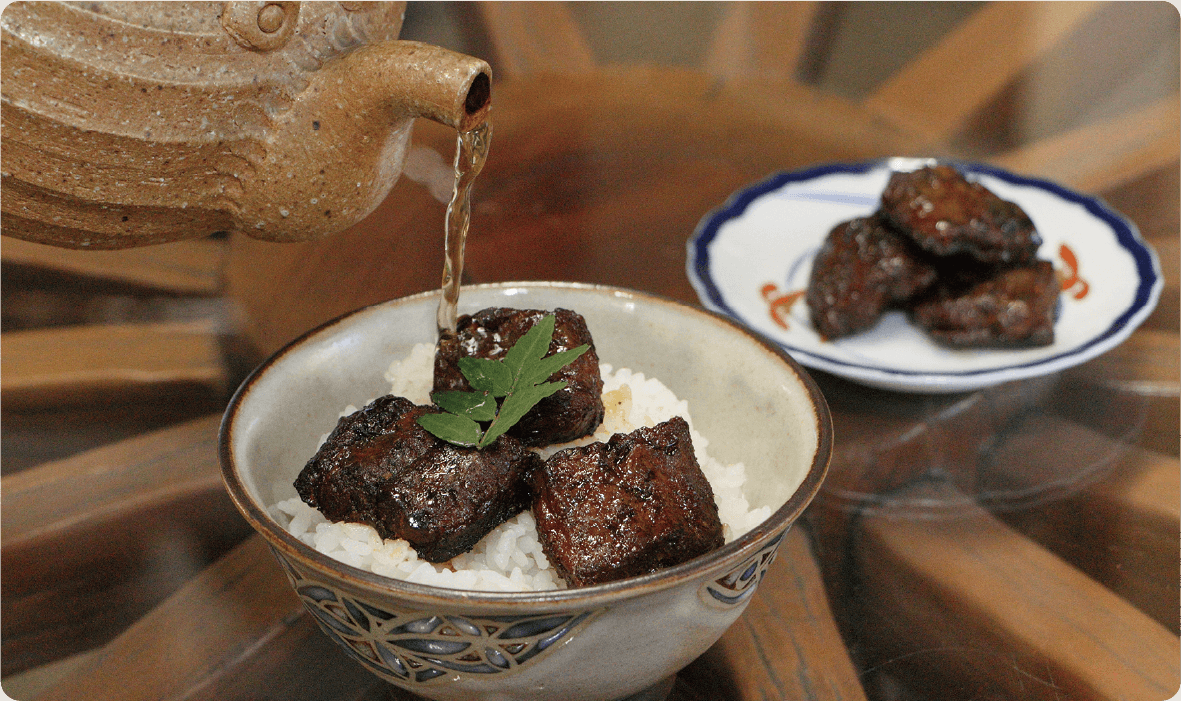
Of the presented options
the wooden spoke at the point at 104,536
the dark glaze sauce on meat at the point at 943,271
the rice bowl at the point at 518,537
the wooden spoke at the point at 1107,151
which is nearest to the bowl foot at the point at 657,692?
the rice bowl at the point at 518,537

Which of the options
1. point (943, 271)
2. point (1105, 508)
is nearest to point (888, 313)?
point (943, 271)

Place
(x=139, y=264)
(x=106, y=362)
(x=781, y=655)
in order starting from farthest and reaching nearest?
1. (x=139, y=264)
2. (x=106, y=362)
3. (x=781, y=655)

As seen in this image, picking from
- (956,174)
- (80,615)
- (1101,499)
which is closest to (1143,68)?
(956,174)

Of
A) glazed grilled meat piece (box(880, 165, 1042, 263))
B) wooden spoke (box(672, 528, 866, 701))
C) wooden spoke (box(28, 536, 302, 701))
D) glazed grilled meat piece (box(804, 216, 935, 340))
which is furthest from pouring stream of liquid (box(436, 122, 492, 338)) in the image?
glazed grilled meat piece (box(880, 165, 1042, 263))

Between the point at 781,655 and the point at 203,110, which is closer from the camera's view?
the point at 203,110

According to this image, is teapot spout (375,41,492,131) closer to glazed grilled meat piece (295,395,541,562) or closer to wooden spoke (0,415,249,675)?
glazed grilled meat piece (295,395,541,562)

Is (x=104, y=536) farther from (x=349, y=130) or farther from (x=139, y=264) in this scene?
(x=139, y=264)
